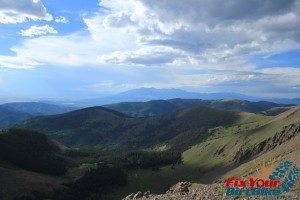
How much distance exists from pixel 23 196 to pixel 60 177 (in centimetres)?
2989

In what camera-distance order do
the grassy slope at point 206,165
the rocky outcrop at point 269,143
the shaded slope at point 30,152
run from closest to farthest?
1. the rocky outcrop at point 269,143
2. the grassy slope at point 206,165
3. the shaded slope at point 30,152

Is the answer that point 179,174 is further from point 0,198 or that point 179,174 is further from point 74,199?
point 0,198

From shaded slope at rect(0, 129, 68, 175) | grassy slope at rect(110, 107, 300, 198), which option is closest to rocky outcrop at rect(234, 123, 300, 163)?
grassy slope at rect(110, 107, 300, 198)

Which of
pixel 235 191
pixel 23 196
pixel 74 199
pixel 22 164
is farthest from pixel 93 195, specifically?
pixel 235 191

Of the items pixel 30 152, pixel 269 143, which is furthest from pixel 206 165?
pixel 30 152

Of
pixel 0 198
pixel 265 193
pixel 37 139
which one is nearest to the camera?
pixel 265 193

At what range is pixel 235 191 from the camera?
123 feet

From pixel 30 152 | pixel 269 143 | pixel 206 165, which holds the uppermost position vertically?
pixel 269 143

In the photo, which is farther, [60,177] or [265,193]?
[60,177]

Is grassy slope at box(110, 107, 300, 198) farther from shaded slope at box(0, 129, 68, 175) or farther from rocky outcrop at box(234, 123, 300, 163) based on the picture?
shaded slope at box(0, 129, 68, 175)

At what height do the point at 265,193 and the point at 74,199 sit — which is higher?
the point at 265,193

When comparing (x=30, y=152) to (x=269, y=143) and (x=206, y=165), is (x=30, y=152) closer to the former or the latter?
(x=206, y=165)

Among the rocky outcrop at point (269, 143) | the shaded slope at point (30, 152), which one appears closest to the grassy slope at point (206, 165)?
the rocky outcrop at point (269, 143)

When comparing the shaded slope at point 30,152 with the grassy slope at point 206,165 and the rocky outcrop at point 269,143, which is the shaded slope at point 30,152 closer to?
the grassy slope at point 206,165
